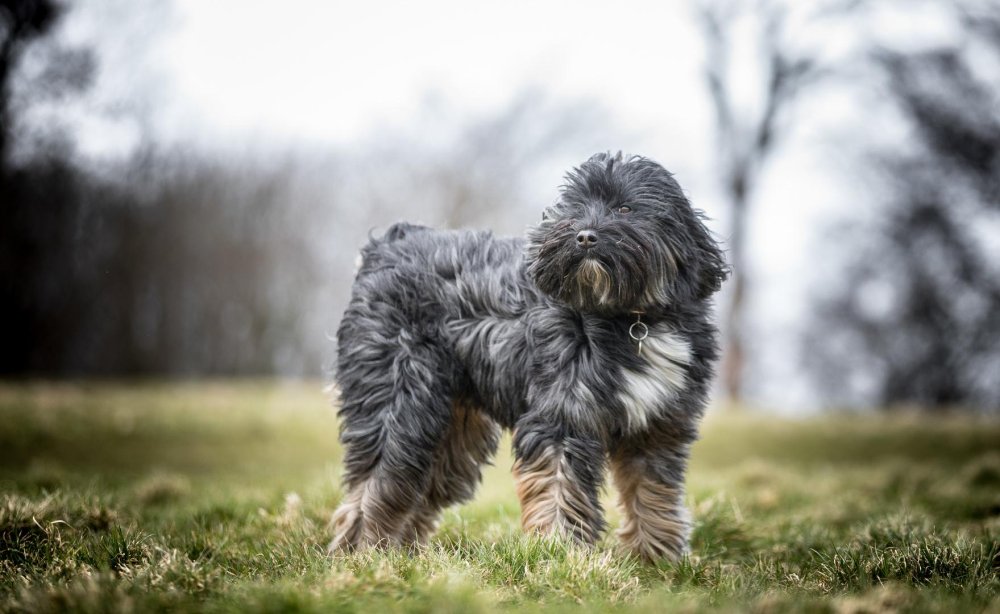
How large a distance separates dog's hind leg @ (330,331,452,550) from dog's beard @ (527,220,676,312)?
89 cm

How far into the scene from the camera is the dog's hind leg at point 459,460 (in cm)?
514

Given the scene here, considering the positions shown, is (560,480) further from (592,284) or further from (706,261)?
(706,261)

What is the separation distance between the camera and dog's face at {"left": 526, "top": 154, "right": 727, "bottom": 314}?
4203 mm

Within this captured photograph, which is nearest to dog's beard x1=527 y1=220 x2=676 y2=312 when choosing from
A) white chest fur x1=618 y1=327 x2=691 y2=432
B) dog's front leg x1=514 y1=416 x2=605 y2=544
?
white chest fur x1=618 y1=327 x2=691 y2=432

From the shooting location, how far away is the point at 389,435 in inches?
185

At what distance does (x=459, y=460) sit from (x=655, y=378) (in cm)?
149

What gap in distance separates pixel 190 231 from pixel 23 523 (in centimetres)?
1999

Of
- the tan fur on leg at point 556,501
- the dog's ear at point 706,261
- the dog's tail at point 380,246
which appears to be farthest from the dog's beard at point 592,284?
the dog's tail at point 380,246

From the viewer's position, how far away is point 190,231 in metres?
23.5

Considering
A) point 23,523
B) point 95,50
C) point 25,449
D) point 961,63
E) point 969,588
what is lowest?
point 25,449

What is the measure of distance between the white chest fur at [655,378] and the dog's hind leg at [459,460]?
118 centimetres

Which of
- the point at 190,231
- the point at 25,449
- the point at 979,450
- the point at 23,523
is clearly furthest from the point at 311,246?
the point at 23,523

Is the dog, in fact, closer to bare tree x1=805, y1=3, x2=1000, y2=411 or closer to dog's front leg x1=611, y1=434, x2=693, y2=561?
dog's front leg x1=611, y1=434, x2=693, y2=561

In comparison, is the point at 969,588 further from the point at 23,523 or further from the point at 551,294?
the point at 23,523
